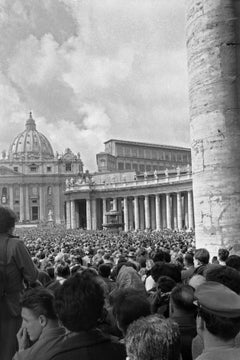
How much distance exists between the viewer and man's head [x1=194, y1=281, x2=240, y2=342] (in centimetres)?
326

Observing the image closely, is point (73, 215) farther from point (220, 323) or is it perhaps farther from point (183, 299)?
point (220, 323)

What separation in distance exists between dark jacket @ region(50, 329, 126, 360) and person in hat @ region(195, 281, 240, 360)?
0.71 m

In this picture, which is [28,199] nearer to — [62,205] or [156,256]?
[62,205]

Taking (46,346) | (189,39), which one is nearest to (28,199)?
(189,39)

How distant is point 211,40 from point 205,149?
12.4 feet

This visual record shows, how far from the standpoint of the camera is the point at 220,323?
3271 mm

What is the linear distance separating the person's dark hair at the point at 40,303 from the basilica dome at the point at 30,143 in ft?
541

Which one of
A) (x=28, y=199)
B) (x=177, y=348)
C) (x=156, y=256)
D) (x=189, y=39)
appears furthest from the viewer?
(x=28, y=199)

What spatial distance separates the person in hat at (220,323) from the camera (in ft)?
10.6

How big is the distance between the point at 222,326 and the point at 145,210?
8616 cm

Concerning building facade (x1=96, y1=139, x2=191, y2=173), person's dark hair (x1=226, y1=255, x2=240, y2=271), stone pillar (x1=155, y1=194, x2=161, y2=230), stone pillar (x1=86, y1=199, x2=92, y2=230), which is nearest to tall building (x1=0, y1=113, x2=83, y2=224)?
building facade (x1=96, y1=139, x2=191, y2=173)

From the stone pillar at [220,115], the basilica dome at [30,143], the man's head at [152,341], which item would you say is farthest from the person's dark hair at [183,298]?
the basilica dome at [30,143]

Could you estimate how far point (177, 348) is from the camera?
319cm

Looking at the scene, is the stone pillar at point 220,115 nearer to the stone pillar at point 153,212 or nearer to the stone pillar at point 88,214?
the stone pillar at point 153,212
